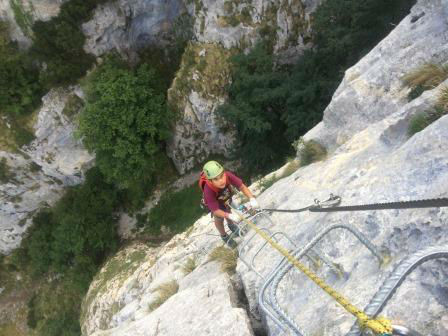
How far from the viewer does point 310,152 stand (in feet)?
26.5

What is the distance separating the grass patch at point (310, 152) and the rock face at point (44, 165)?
560 inches

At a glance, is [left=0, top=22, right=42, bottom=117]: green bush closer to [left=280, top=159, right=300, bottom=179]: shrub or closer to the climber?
[left=280, top=159, right=300, bottom=179]: shrub

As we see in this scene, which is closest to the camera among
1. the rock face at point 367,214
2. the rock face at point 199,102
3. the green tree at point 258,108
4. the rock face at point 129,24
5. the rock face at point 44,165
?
the rock face at point 367,214

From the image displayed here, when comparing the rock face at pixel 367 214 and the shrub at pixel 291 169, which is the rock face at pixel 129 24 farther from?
the rock face at pixel 367 214

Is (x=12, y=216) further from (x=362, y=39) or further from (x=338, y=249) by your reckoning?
(x=338, y=249)

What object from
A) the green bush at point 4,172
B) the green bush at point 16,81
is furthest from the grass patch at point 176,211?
the green bush at point 16,81

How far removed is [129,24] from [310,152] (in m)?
14.3

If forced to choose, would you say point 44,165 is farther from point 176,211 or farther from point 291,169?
point 291,169

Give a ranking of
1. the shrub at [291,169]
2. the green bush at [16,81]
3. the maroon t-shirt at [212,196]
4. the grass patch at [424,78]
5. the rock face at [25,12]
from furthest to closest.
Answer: the green bush at [16,81] → the rock face at [25,12] → the shrub at [291,169] → the maroon t-shirt at [212,196] → the grass patch at [424,78]

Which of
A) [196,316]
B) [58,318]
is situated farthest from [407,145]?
[58,318]

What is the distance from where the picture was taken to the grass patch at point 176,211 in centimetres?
1925

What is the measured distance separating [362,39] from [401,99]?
6954mm

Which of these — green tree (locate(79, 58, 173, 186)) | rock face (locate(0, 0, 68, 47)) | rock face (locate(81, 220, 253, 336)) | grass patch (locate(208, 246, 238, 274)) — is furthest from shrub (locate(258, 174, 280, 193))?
rock face (locate(0, 0, 68, 47))

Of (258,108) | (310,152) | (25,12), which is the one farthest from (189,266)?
(25,12)
